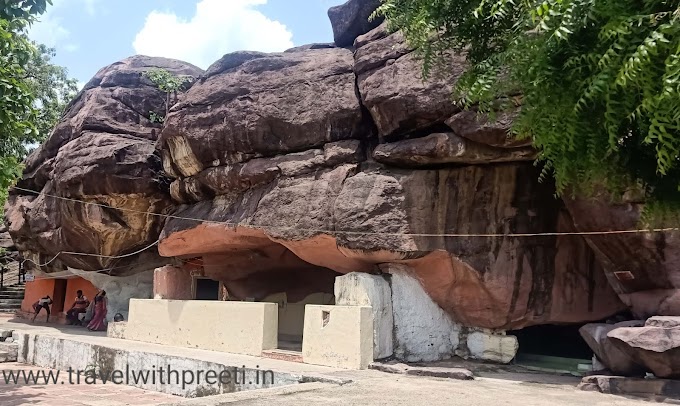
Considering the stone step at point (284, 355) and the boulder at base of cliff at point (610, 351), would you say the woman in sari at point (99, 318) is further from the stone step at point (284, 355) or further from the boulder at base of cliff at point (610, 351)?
the boulder at base of cliff at point (610, 351)

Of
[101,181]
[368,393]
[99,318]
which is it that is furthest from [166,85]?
[368,393]

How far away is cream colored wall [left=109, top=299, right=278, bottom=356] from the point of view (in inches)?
436

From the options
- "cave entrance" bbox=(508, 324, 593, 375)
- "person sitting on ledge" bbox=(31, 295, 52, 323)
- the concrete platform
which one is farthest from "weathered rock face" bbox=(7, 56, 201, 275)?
"cave entrance" bbox=(508, 324, 593, 375)

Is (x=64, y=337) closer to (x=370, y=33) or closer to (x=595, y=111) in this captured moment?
(x=370, y=33)

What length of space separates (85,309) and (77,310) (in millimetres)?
274

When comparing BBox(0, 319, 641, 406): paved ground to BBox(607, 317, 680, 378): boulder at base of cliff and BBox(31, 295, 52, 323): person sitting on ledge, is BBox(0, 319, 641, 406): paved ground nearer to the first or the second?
BBox(607, 317, 680, 378): boulder at base of cliff

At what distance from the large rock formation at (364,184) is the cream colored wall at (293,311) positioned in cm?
47

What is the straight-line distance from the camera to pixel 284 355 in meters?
10.4

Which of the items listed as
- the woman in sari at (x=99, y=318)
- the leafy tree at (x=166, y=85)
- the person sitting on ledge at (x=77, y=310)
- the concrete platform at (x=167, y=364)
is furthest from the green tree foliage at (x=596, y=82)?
the person sitting on ledge at (x=77, y=310)

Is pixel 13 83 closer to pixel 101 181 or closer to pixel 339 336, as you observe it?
pixel 339 336

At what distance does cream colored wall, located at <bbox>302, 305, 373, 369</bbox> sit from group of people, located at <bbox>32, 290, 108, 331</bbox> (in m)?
9.94

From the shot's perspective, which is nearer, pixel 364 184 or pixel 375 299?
pixel 375 299

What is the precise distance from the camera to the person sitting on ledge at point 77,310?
19.1 metres

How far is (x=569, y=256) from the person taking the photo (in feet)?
35.0
